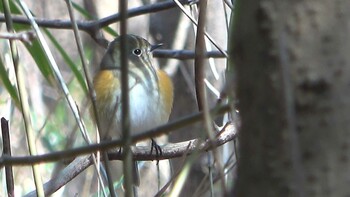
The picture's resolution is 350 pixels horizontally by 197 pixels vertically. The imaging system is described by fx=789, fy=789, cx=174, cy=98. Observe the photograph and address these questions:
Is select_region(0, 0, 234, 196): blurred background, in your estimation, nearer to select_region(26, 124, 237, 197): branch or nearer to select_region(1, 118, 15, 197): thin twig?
select_region(26, 124, 237, 197): branch

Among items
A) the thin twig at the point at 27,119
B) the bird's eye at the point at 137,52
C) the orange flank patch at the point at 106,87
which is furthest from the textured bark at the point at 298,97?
the bird's eye at the point at 137,52

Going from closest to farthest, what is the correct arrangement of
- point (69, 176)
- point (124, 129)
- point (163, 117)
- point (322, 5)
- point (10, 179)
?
point (322, 5) < point (124, 129) < point (10, 179) < point (69, 176) < point (163, 117)

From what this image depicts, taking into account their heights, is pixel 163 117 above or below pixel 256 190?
below

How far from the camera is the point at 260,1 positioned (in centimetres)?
52

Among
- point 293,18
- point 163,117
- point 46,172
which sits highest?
point 293,18

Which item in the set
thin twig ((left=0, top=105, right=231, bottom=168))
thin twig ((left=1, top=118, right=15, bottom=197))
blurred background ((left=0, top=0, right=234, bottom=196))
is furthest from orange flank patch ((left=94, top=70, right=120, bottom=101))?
thin twig ((left=0, top=105, right=231, bottom=168))

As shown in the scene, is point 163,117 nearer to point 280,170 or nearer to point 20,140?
point 20,140

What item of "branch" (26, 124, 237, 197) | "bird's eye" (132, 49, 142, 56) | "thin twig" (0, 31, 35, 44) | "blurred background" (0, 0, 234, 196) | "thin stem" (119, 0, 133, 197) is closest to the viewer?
"thin stem" (119, 0, 133, 197)

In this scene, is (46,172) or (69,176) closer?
(69,176)

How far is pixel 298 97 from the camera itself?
0.53 meters

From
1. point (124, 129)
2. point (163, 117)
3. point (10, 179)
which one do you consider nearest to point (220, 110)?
point (124, 129)

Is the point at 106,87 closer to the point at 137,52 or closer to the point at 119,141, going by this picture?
the point at 137,52

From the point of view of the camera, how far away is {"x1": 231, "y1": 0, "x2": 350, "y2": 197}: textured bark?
52cm

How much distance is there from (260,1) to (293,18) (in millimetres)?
25
